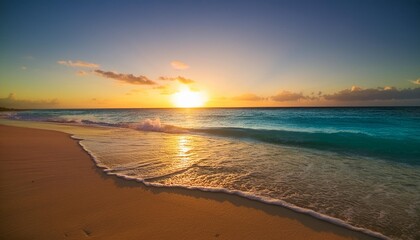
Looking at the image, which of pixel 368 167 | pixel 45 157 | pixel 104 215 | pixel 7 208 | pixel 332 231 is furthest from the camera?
pixel 45 157

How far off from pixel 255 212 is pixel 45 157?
→ 684 centimetres

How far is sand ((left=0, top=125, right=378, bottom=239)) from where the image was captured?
116 inches

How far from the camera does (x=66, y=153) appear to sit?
300 inches

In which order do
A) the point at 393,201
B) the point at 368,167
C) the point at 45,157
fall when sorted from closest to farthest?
1. the point at 393,201
2. the point at 368,167
3. the point at 45,157

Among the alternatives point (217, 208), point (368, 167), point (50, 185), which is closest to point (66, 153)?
point (50, 185)

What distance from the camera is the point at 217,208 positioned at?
3.68 meters

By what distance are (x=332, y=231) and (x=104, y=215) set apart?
3282 millimetres

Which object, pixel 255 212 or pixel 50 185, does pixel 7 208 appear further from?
pixel 255 212

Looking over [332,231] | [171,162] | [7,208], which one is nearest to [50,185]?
[7,208]

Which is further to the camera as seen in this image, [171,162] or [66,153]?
[66,153]

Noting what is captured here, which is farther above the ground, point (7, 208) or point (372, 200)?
point (7, 208)

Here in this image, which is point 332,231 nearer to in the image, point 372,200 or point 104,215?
point 372,200

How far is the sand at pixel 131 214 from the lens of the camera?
295 cm

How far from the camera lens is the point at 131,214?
3.39 meters
